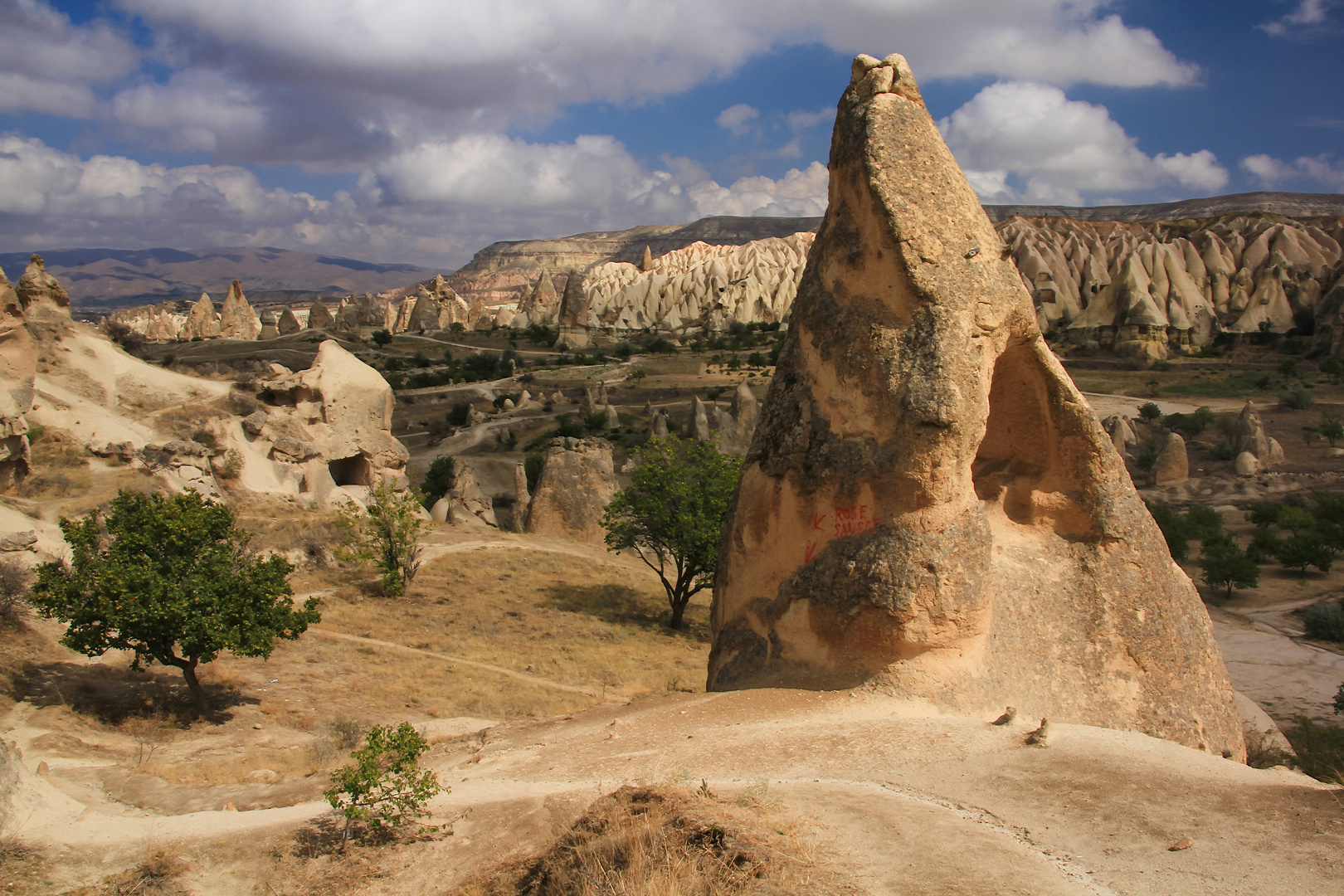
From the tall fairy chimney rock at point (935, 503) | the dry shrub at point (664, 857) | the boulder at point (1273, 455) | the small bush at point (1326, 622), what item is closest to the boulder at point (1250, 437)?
the boulder at point (1273, 455)

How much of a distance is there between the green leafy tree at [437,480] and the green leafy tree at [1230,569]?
83.8 ft

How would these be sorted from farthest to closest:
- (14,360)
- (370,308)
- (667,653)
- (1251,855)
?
(370,308), (14,360), (667,653), (1251,855)

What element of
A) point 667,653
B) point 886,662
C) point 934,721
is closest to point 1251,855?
point 934,721

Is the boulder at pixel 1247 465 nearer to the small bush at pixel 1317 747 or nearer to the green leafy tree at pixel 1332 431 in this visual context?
the green leafy tree at pixel 1332 431

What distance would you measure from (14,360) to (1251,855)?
22.8m

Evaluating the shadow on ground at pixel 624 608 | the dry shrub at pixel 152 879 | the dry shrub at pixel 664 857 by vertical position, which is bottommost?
the shadow on ground at pixel 624 608

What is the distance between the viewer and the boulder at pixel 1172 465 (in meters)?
33.8

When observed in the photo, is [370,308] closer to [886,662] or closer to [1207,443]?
[1207,443]

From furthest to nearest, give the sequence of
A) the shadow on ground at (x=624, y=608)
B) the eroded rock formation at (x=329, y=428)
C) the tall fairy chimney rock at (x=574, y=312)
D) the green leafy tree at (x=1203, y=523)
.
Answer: the tall fairy chimney rock at (x=574, y=312) → the green leafy tree at (x=1203, y=523) → the eroded rock formation at (x=329, y=428) → the shadow on ground at (x=624, y=608)

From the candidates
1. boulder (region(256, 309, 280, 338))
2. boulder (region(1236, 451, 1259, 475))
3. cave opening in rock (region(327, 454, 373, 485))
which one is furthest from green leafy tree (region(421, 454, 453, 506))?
boulder (region(256, 309, 280, 338))

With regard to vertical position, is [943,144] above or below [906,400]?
above

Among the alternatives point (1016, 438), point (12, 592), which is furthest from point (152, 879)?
point (12, 592)

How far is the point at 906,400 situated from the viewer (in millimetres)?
6984

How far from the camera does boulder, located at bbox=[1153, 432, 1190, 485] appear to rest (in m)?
33.8
